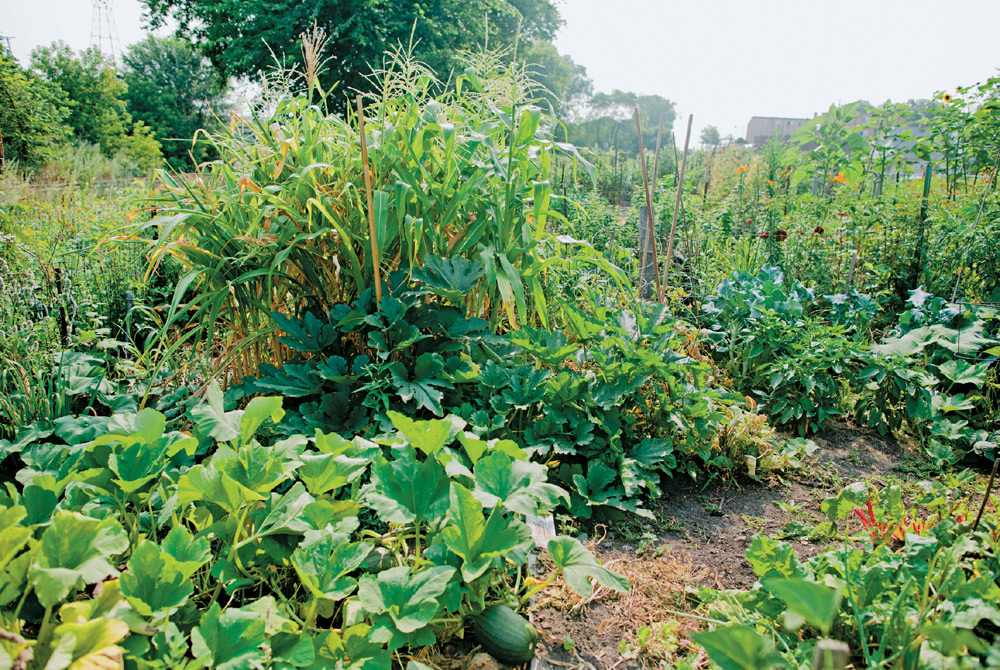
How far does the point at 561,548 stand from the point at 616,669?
31cm

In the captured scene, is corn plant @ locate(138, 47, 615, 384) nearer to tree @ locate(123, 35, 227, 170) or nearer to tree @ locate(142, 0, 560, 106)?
tree @ locate(142, 0, 560, 106)

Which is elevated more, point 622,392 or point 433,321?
point 433,321

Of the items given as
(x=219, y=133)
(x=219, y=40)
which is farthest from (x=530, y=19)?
(x=219, y=133)

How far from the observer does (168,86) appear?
26.9 m

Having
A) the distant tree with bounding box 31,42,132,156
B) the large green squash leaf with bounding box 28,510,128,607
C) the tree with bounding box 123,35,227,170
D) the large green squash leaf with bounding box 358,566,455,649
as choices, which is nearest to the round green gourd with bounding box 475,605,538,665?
the large green squash leaf with bounding box 358,566,455,649

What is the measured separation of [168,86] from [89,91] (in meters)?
12.8

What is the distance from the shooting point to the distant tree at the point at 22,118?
746 centimetres

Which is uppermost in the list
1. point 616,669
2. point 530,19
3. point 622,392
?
point 530,19

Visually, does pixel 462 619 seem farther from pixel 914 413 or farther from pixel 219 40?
pixel 219 40

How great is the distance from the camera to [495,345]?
5.81ft

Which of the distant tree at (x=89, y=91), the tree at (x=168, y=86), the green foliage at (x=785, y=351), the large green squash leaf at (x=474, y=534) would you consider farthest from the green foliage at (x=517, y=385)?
the tree at (x=168, y=86)

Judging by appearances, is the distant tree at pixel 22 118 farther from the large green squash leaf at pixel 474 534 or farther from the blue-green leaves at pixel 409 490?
the large green squash leaf at pixel 474 534

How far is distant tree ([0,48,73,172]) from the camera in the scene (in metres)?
7.46

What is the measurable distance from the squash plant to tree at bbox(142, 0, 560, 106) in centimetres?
1305
